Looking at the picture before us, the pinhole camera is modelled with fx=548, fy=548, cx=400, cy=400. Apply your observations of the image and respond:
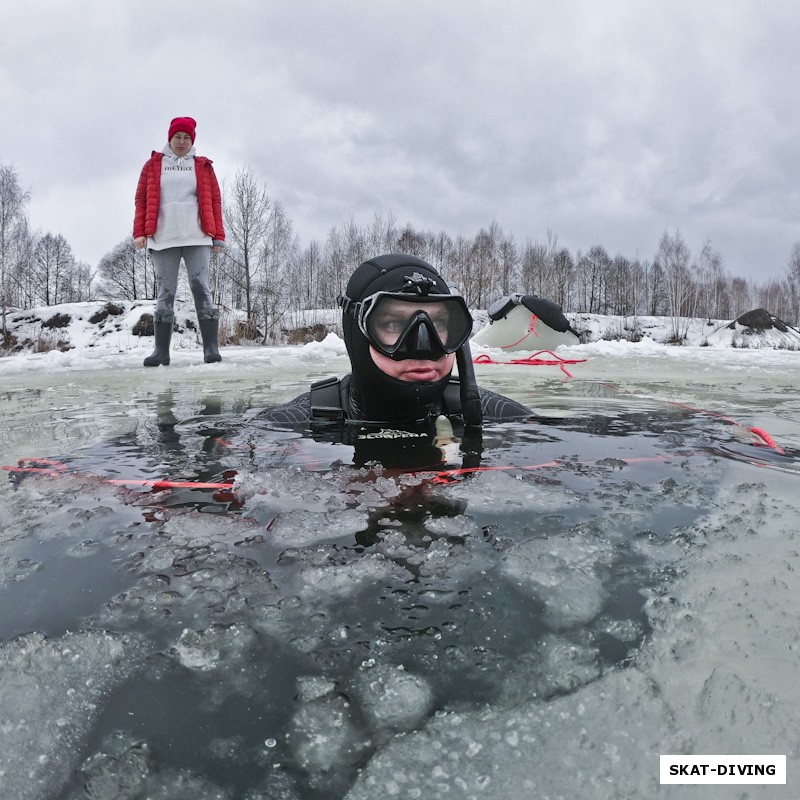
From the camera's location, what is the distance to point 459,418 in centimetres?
279

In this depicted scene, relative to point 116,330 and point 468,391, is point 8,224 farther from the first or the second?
point 468,391

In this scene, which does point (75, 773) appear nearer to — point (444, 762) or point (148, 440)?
point (444, 762)

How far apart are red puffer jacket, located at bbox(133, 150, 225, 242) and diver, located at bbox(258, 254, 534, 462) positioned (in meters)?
3.22

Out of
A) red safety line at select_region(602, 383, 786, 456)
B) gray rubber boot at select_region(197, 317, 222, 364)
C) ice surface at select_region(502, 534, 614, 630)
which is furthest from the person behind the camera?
gray rubber boot at select_region(197, 317, 222, 364)

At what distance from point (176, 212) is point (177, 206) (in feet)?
0.19

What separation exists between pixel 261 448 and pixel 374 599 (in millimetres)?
1419

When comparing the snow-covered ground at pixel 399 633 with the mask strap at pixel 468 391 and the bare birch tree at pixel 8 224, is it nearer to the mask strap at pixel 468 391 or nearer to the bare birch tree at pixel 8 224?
the mask strap at pixel 468 391

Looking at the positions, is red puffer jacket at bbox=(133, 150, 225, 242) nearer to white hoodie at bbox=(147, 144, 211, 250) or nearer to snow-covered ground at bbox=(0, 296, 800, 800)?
white hoodie at bbox=(147, 144, 211, 250)

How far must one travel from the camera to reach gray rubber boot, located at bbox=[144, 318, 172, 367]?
219 inches

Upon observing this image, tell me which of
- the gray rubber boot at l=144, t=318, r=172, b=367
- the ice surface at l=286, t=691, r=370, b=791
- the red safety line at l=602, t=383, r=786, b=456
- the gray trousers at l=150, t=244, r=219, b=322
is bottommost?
the ice surface at l=286, t=691, r=370, b=791

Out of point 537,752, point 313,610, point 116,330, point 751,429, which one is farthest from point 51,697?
point 116,330

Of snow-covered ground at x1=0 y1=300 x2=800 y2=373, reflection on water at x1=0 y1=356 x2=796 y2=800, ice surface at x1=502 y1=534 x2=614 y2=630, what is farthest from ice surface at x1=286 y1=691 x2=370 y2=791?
snow-covered ground at x1=0 y1=300 x2=800 y2=373

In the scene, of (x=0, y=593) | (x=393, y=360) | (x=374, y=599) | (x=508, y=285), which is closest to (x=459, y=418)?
(x=393, y=360)

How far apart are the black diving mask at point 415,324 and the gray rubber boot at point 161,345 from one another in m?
3.87
